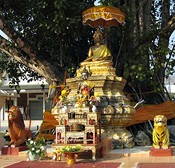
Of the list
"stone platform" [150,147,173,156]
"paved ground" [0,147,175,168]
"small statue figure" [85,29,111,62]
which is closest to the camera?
"paved ground" [0,147,175,168]

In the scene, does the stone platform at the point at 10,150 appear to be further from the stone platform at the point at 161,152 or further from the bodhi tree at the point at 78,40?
the bodhi tree at the point at 78,40

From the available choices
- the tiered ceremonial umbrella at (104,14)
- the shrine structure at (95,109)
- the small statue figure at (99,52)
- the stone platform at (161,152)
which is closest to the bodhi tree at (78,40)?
the tiered ceremonial umbrella at (104,14)

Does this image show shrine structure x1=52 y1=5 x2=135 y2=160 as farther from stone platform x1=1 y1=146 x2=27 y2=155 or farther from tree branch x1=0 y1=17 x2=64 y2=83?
tree branch x1=0 y1=17 x2=64 y2=83

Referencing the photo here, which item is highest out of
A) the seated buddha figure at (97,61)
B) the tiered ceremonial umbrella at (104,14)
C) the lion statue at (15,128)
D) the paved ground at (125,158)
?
the tiered ceremonial umbrella at (104,14)

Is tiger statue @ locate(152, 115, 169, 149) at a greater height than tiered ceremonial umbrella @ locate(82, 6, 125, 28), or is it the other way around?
tiered ceremonial umbrella @ locate(82, 6, 125, 28)

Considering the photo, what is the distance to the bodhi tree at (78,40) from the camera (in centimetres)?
1048

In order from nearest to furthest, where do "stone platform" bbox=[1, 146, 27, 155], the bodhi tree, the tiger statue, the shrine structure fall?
1. the shrine structure
2. the tiger statue
3. "stone platform" bbox=[1, 146, 27, 155]
4. the bodhi tree

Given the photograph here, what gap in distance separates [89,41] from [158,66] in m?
3.23

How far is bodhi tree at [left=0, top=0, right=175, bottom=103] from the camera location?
1048cm

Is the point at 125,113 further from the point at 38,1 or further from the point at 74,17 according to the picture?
the point at 38,1

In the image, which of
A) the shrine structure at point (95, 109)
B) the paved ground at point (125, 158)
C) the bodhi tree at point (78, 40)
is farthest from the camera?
the bodhi tree at point (78, 40)

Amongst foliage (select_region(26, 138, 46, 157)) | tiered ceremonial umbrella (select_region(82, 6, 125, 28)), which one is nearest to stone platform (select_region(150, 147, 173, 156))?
foliage (select_region(26, 138, 46, 157))

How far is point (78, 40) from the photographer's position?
12781 millimetres

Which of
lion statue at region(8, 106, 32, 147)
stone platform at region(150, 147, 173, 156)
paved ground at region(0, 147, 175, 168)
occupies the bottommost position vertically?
paved ground at region(0, 147, 175, 168)
